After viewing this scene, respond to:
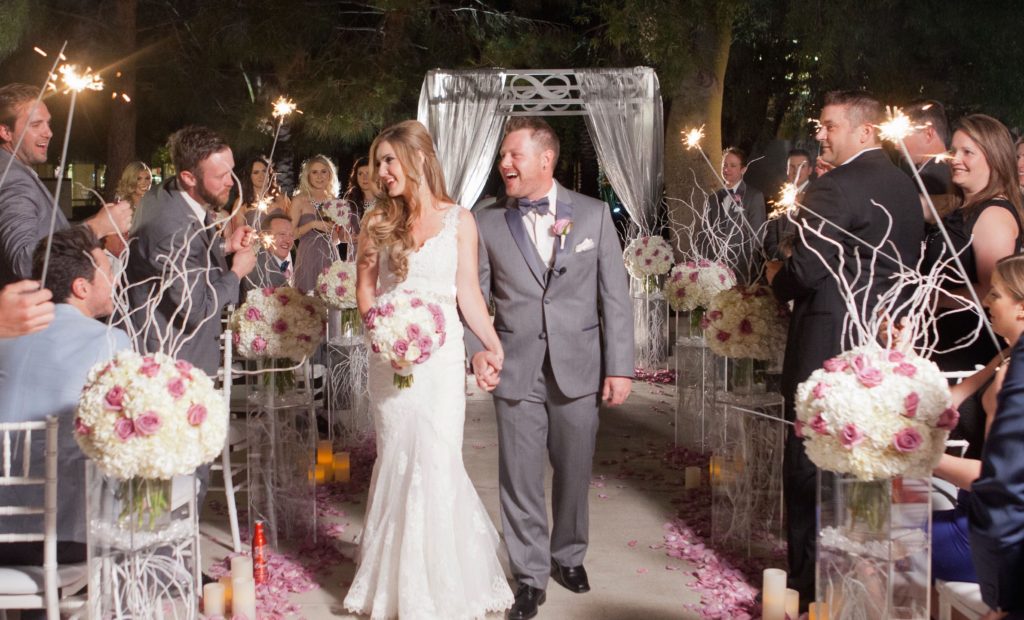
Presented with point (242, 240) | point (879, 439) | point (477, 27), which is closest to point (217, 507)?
point (242, 240)

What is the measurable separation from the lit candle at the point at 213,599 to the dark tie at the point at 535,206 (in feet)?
5.78

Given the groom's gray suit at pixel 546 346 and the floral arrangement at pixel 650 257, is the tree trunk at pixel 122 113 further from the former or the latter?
the groom's gray suit at pixel 546 346

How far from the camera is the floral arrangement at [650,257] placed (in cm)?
943

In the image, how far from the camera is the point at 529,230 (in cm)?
415

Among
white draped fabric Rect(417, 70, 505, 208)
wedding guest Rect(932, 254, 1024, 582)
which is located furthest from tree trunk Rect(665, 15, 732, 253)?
wedding guest Rect(932, 254, 1024, 582)

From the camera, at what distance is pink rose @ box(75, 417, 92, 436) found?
2.77 meters

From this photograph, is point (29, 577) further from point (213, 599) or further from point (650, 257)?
point (650, 257)

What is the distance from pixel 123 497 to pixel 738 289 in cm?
268

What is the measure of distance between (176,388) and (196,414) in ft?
0.28

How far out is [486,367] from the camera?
12.9ft

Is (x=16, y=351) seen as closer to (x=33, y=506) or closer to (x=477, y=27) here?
(x=33, y=506)

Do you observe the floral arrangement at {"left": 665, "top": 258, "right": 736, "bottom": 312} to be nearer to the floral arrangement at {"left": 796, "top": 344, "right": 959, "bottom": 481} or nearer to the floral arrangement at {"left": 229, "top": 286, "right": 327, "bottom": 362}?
the floral arrangement at {"left": 229, "top": 286, "right": 327, "bottom": 362}

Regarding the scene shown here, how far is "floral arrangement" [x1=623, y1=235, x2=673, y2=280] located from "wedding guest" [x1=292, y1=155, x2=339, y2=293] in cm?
294

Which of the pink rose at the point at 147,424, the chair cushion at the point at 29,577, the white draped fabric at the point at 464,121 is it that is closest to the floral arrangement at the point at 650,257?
the white draped fabric at the point at 464,121
